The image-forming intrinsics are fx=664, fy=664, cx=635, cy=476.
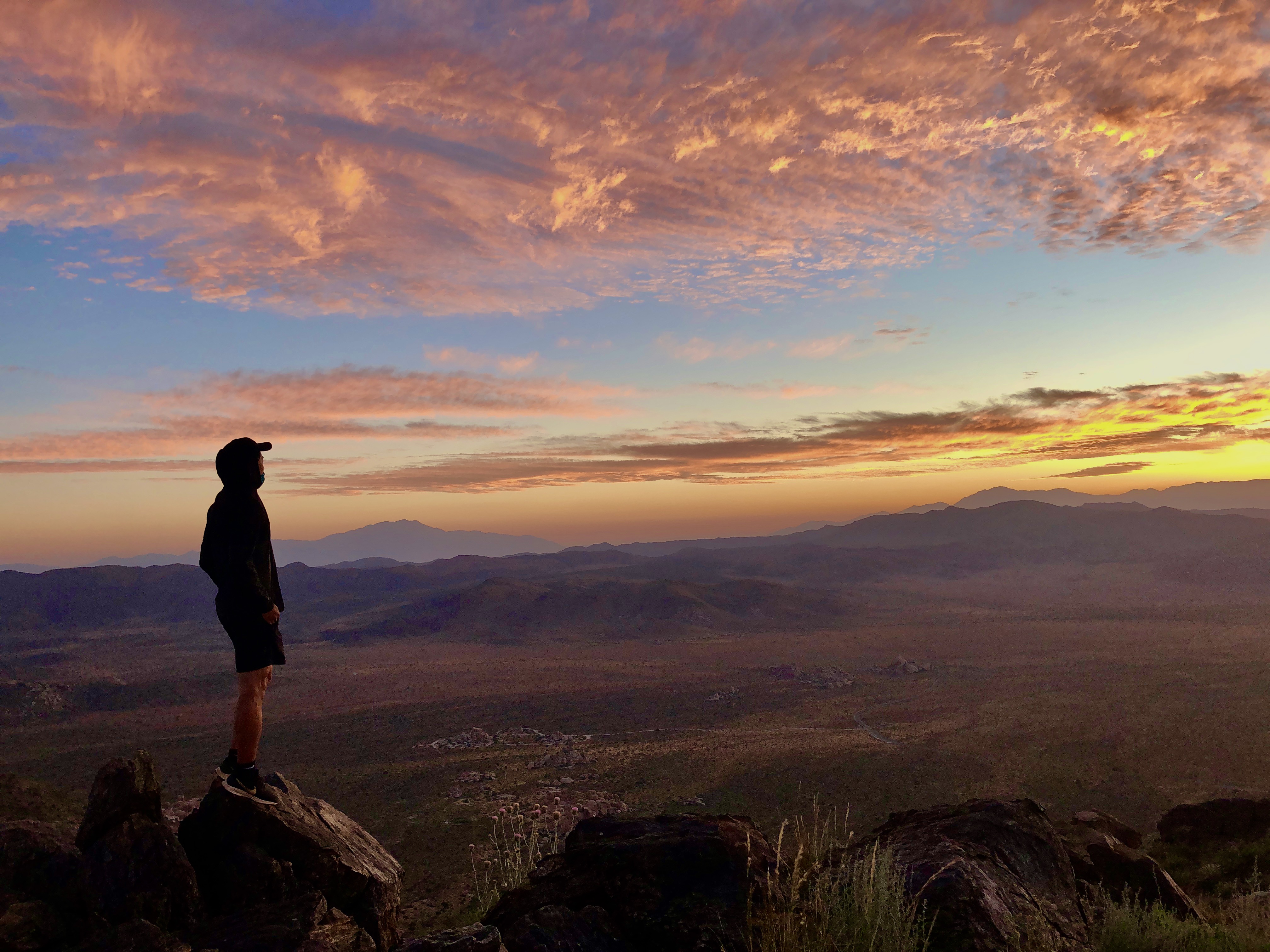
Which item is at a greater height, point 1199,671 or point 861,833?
point 861,833

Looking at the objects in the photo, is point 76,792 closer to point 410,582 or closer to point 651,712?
point 651,712

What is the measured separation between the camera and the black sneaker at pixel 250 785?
6.16 m

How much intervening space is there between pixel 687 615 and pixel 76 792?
72.5 metres

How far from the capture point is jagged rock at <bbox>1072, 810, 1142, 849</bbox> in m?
10.9

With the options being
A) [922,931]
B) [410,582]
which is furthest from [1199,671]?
[410,582]

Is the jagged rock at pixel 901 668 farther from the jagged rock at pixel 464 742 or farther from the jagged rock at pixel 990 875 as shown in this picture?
the jagged rock at pixel 990 875

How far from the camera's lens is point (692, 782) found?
1081 inches

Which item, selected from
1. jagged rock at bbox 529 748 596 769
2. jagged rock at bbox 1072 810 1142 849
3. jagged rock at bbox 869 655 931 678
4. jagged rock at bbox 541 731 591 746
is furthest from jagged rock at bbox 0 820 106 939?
jagged rock at bbox 869 655 931 678

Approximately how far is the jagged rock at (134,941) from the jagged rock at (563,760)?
1136 inches

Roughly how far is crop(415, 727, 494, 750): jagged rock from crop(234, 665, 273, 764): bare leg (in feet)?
106

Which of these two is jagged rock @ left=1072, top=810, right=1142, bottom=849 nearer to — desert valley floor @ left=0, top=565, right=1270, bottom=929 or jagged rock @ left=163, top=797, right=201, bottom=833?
desert valley floor @ left=0, top=565, right=1270, bottom=929

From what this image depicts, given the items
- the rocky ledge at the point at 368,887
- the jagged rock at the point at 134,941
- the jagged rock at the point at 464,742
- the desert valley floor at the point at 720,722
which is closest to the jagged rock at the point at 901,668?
the desert valley floor at the point at 720,722

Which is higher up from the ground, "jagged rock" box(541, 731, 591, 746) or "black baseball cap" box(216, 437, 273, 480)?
"black baseball cap" box(216, 437, 273, 480)

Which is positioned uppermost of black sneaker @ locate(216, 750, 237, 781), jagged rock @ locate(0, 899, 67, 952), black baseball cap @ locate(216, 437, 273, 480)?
black baseball cap @ locate(216, 437, 273, 480)
